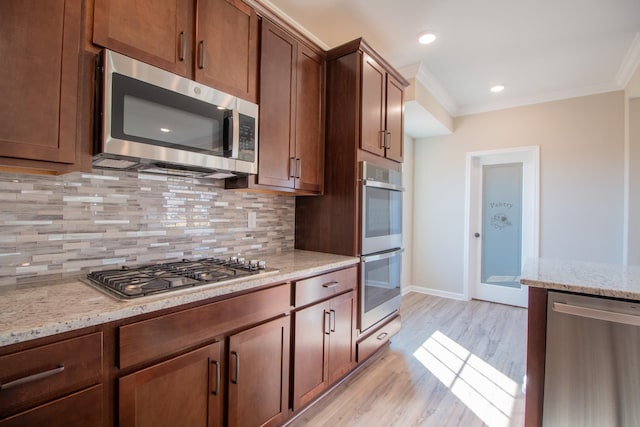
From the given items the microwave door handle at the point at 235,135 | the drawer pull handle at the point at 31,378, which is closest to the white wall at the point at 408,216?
the microwave door handle at the point at 235,135

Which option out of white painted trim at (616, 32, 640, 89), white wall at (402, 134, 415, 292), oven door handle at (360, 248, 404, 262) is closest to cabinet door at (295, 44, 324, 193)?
oven door handle at (360, 248, 404, 262)

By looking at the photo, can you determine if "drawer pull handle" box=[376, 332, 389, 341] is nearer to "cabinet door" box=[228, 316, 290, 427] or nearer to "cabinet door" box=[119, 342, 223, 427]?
"cabinet door" box=[228, 316, 290, 427]

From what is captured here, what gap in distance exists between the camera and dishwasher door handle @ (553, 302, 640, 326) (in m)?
1.25

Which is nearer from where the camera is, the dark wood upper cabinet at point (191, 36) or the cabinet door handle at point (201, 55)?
the dark wood upper cabinet at point (191, 36)

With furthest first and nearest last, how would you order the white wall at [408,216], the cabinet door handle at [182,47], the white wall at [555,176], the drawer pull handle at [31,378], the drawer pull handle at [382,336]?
the white wall at [408,216] < the white wall at [555,176] < the drawer pull handle at [382,336] < the cabinet door handle at [182,47] < the drawer pull handle at [31,378]

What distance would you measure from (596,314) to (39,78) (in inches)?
92.7

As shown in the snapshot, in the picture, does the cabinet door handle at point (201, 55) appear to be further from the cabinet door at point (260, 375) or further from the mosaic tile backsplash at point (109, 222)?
the cabinet door at point (260, 375)

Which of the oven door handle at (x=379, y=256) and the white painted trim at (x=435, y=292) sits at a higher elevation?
the oven door handle at (x=379, y=256)

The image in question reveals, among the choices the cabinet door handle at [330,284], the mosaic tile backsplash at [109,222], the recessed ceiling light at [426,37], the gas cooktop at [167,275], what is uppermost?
the recessed ceiling light at [426,37]

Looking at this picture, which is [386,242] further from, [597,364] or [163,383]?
[163,383]

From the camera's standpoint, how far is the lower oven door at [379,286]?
89.0 inches

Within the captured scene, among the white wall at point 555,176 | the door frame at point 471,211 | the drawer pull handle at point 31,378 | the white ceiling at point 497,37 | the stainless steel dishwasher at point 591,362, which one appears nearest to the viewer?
the drawer pull handle at point 31,378

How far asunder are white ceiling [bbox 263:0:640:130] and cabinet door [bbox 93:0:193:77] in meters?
→ 0.94

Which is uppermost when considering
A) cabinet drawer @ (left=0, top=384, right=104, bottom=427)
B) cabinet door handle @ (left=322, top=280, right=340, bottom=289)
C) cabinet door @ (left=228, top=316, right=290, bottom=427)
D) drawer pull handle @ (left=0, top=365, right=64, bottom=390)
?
cabinet door handle @ (left=322, top=280, right=340, bottom=289)
